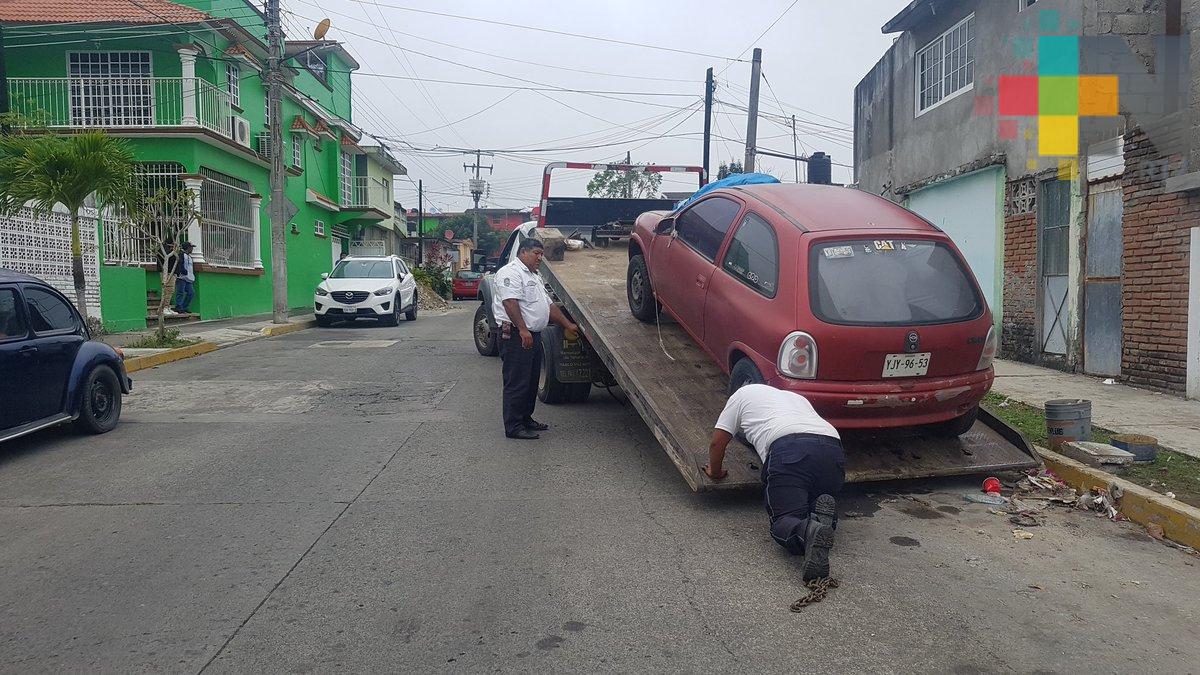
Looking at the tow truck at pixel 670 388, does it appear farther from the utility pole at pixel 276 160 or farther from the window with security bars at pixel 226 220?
the window with security bars at pixel 226 220

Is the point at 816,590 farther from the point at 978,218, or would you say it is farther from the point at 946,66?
the point at 946,66

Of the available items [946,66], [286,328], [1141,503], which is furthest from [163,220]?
[1141,503]

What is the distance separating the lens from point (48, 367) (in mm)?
7168

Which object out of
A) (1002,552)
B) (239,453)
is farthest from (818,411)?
(239,453)

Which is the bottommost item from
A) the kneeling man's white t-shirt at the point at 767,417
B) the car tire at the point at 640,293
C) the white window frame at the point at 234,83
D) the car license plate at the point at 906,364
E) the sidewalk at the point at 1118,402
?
the sidewalk at the point at 1118,402

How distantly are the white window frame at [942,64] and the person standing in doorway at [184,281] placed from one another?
1486 cm

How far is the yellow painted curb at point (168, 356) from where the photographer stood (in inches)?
477

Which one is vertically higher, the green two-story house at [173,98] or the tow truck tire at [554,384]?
the green two-story house at [173,98]

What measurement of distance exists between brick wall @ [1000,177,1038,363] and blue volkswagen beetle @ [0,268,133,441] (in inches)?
436

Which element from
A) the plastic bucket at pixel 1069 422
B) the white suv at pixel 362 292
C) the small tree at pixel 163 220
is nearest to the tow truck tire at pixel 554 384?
the plastic bucket at pixel 1069 422

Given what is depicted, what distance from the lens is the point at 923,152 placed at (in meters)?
15.3

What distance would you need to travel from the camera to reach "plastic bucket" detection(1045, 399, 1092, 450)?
662 cm

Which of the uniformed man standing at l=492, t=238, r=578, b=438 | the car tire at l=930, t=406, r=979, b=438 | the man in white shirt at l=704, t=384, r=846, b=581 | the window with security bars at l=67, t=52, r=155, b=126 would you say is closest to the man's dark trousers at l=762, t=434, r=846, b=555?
the man in white shirt at l=704, t=384, r=846, b=581

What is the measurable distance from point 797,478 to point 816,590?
0.65 meters
